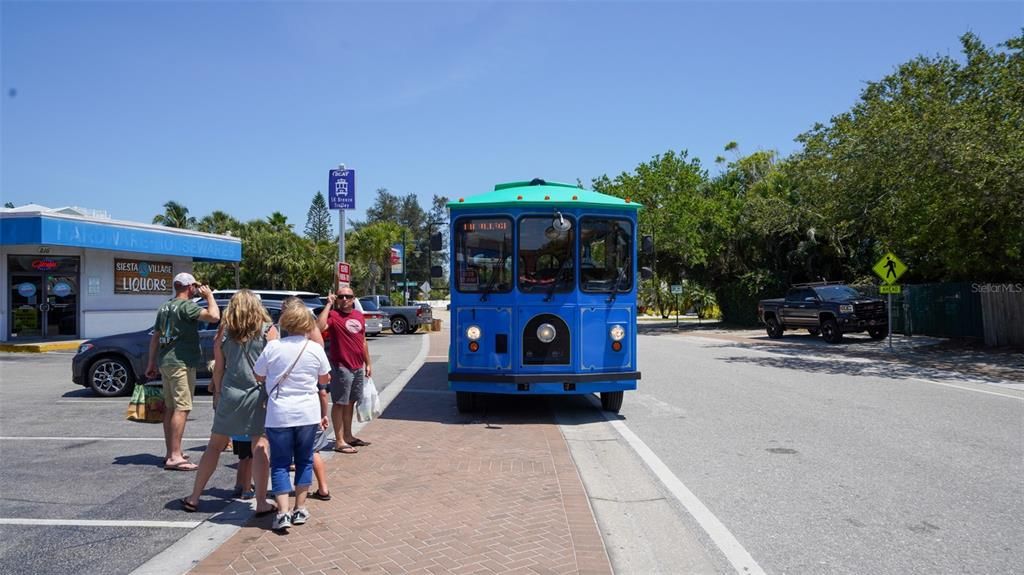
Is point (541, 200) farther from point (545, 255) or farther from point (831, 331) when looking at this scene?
point (831, 331)

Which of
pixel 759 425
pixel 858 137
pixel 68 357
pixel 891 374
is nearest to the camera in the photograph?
pixel 759 425

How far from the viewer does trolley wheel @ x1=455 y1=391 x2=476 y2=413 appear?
9.94 m

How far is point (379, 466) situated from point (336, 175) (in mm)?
11693

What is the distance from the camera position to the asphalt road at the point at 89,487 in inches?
182

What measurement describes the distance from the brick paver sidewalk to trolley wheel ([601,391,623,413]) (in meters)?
1.85

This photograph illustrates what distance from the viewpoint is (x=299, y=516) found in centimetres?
507

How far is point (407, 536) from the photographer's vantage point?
4.86m

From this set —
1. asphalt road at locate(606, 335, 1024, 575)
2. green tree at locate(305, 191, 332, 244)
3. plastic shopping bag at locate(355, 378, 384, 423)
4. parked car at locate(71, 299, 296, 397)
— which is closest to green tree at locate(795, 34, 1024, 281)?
asphalt road at locate(606, 335, 1024, 575)

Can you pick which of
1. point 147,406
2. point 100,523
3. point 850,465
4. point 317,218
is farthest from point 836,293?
point 317,218

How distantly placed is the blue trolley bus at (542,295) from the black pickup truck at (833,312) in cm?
1684

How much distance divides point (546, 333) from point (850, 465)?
12.7 ft

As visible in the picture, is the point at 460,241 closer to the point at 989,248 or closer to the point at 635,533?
the point at 635,533

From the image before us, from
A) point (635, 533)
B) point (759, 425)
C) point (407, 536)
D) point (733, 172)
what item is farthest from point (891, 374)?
point (733, 172)

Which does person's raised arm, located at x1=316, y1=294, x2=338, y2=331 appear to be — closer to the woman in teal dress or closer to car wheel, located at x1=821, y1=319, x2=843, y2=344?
the woman in teal dress
